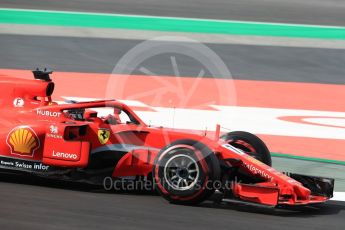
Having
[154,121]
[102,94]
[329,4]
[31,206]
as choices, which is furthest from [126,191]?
[329,4]

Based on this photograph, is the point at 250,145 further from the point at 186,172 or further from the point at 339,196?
the point at 186,172

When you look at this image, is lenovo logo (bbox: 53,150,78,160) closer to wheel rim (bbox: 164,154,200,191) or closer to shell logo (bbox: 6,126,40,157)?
shell logo (bbox: 6,126,40,157)

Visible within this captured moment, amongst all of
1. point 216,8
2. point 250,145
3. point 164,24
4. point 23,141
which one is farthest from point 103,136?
point 216,8

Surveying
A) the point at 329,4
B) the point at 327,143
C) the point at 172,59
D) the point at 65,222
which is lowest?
the point at 65,222

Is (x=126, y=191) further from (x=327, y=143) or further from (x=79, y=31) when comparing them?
(x=79, y=31)

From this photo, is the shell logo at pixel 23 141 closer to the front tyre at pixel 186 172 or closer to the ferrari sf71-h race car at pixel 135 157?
the ferrari sf71-h race car at pixel 135 157

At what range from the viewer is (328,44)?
62.9 ft

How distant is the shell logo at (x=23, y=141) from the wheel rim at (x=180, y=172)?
1.63 m

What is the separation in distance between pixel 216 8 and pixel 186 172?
14.4 m

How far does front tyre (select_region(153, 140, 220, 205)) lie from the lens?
27.5 ft

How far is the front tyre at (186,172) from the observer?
27.5 feet

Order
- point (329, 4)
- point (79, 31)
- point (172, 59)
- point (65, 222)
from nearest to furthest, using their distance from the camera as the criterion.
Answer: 1. point (65, 222)
2. point (172, 59)
3. point (79, 31)
4. point (329, 4)

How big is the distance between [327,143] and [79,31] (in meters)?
8.46

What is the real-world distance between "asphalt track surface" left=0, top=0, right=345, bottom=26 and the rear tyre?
1169cm
